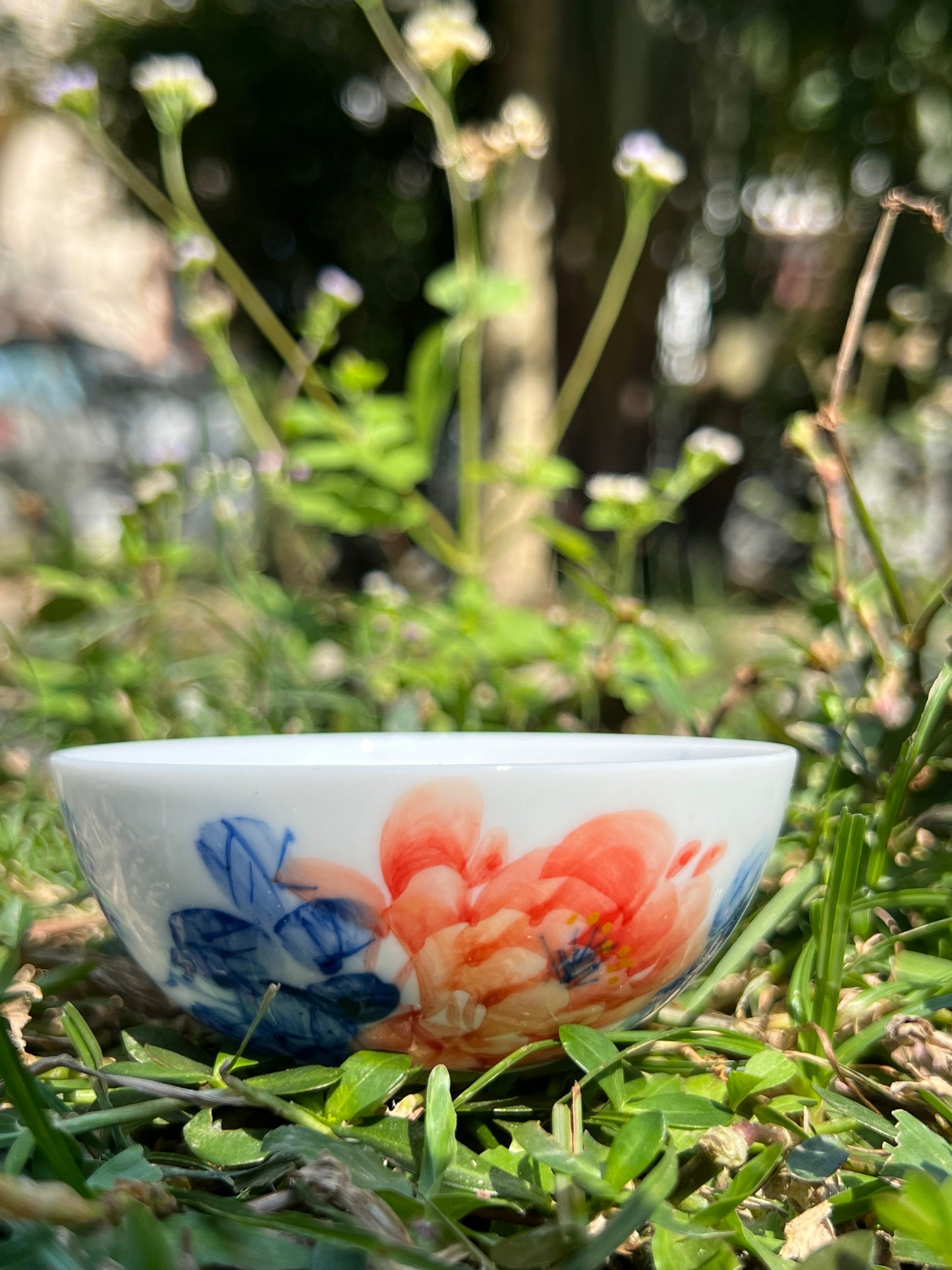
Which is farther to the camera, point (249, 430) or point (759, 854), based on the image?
point (249, 430)

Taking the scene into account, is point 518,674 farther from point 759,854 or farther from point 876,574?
point 759,854

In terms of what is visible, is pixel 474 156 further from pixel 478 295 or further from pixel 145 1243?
pixel 145 1243

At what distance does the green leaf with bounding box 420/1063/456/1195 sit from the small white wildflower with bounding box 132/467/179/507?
763 millimetres

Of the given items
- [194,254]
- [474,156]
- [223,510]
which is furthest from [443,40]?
[223,510]

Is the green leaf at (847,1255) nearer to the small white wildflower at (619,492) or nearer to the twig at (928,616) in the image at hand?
the twig at (928,616)

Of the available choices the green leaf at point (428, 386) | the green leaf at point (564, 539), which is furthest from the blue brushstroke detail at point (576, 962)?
the green leaf at point (428, 386)

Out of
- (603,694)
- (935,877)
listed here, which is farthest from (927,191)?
(935,877)

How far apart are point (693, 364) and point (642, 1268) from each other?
11.6ft

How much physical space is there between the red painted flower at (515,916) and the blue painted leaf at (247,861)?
0.05 meters

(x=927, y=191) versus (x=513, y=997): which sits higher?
(x=927, y=191)

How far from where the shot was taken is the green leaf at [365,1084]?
47 centimetres

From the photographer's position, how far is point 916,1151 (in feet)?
1.52

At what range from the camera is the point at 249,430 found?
1354mm

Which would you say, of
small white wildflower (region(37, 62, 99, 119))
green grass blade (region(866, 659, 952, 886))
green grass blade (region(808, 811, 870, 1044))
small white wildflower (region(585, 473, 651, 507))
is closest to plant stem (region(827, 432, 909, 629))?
green grass blade (region(866, 659, 952, 886))
